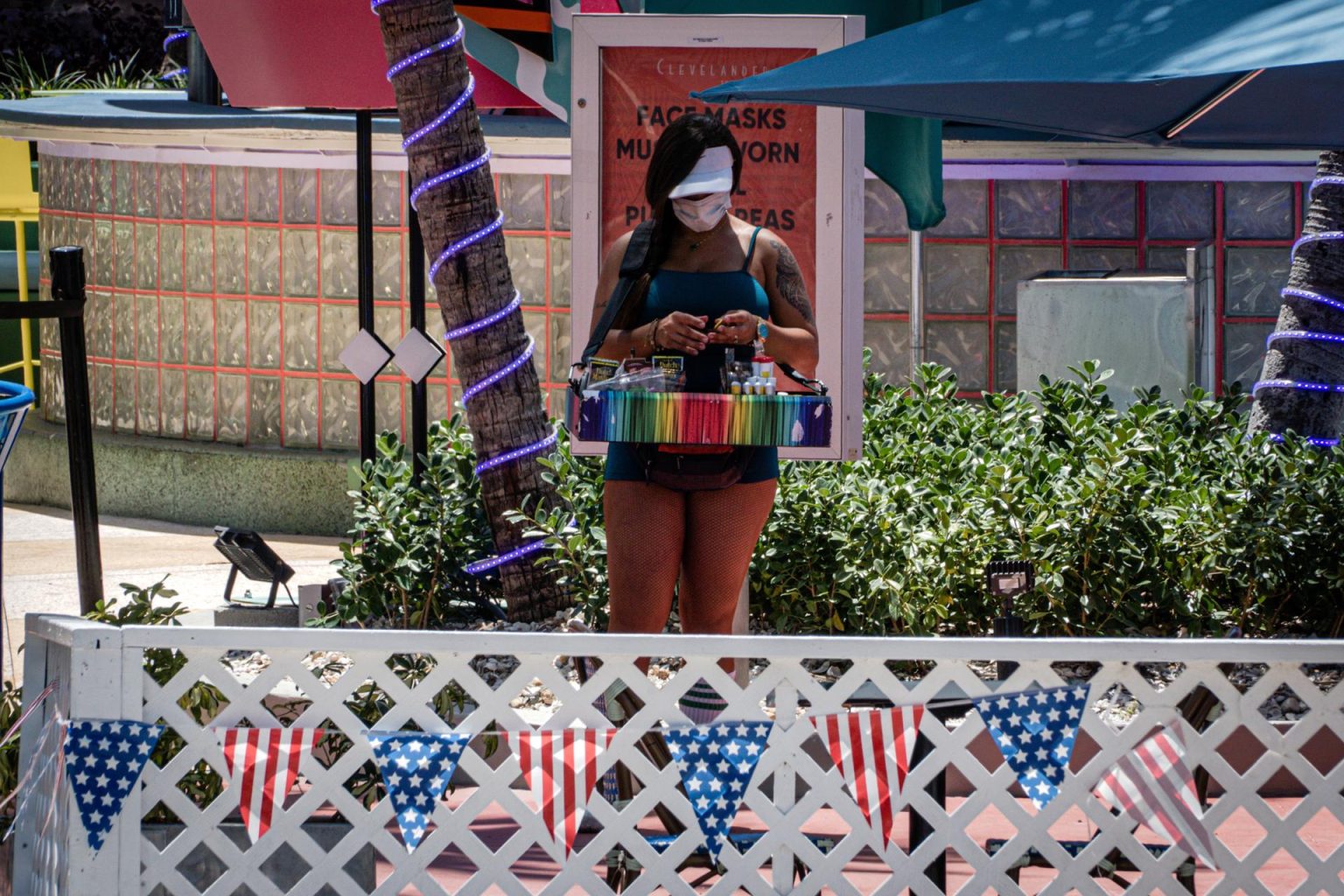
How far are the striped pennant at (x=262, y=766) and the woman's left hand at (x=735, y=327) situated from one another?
65.9 inches

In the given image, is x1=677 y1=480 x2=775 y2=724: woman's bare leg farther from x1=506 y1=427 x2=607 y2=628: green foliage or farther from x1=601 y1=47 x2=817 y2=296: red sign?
x1=506 y1=427 x2=607 y2=628: green foliage

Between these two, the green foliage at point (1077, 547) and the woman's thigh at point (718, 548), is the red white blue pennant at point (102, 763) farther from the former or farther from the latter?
the green foliage at point (1077, 547)

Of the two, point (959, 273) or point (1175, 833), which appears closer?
point (1175, 833)

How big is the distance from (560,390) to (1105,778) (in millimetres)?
7438

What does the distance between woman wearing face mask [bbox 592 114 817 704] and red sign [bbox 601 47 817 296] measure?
3.19ft

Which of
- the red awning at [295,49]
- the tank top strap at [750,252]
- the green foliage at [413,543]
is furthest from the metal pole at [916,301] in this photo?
the tank top strap at [750,252]

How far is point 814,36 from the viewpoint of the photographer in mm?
6098

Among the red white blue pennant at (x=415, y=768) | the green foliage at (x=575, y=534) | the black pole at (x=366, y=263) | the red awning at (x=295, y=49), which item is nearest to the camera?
the red white blue pennant at (x=415, y=768)

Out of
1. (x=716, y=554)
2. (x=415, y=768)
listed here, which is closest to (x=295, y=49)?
(x=716, y=554)

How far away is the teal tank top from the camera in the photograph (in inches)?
202

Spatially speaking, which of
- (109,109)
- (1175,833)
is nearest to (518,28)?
(109,109)

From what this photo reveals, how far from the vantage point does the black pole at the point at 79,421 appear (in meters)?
5.46

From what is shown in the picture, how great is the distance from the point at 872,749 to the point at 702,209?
5.83ft

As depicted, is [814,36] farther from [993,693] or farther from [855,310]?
[993,693]
